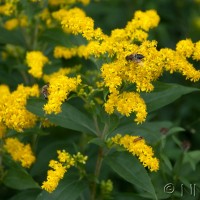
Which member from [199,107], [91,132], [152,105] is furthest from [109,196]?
[199,107]

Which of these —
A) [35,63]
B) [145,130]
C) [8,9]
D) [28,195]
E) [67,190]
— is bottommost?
[28,195]

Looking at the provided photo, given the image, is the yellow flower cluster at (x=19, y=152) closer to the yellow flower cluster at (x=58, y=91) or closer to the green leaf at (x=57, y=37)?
the yellow flower cluster at (x=58, y=91)

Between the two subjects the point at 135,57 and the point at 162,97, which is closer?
the point at 135,57

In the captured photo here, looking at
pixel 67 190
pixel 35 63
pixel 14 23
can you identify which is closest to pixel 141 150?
pixel 67 190

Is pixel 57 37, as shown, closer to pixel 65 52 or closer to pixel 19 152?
pixel 65 52

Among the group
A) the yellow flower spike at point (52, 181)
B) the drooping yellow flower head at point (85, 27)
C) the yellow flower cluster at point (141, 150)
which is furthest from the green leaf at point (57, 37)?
the yellow flower spike at point (52, 181)

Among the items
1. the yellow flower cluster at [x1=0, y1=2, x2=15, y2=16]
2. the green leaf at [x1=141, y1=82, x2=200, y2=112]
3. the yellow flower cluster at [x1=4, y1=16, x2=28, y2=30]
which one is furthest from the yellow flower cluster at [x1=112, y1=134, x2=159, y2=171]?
the yellow flower cluster at [x1=4, y1=16, x2=28, y2=30]
